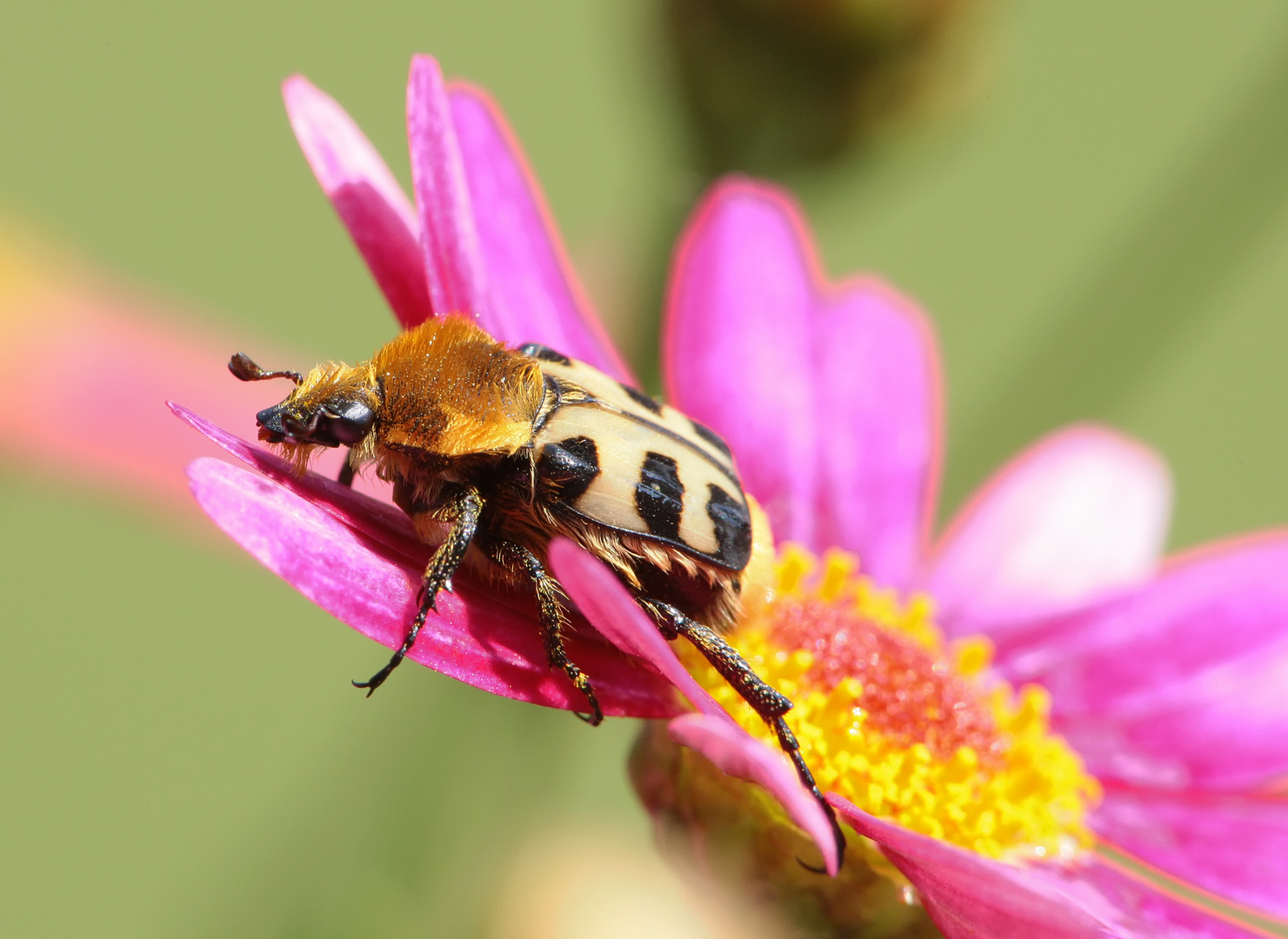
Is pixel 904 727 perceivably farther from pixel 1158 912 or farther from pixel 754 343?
pixel 754 343

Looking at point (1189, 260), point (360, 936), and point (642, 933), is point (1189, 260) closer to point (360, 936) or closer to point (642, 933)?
point (642, 933)

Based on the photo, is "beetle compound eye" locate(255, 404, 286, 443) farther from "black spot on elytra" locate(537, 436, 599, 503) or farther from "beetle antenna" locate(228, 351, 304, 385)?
"black spot on elytra" locate(537, 436, 599, 503)

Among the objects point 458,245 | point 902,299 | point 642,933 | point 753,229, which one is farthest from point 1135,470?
point 458,245

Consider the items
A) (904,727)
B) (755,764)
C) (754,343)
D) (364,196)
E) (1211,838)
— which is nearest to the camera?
(755,764)

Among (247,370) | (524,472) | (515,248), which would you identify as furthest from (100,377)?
(524,472)

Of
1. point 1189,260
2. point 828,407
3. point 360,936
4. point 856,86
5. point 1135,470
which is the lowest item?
point 360,936

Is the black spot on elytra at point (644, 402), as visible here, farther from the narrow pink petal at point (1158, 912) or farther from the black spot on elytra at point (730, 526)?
the narrow pink petal at point (1158, 912)
